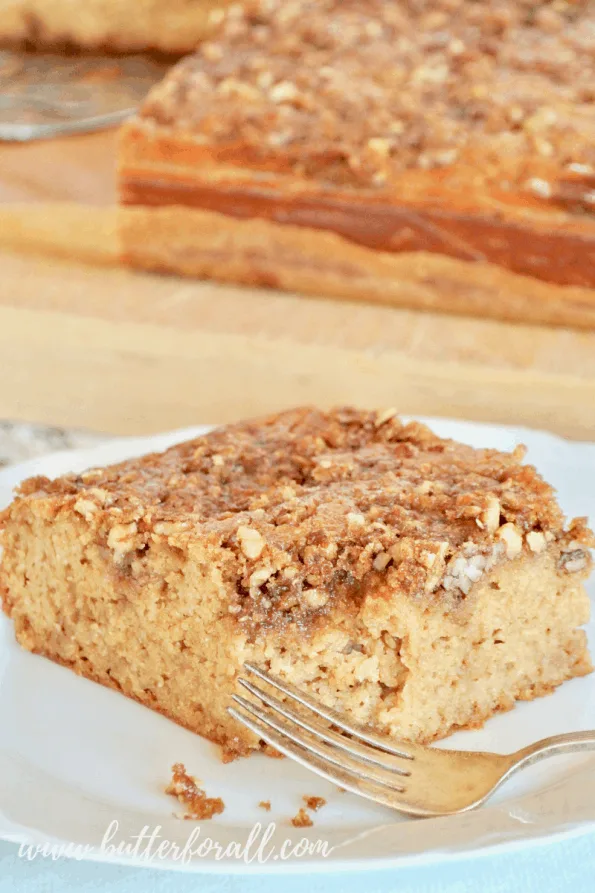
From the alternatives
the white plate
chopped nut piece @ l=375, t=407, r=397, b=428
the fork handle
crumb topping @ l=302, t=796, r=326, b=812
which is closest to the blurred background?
chopped nut piece @ l=375, t=407, r=397, b=428

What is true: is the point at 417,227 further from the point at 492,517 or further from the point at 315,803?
the point at 315,803

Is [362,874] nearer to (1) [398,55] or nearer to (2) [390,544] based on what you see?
(2) [390,544]

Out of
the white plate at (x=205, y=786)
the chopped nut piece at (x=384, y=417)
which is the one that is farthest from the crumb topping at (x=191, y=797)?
the chopped nut piece at (x=384, y=417)

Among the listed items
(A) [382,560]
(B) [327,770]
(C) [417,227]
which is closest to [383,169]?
(C) [417,227]

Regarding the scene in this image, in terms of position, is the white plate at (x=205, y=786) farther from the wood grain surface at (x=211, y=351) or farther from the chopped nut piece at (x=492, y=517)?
the wood grain surface at (x=211, y=351)

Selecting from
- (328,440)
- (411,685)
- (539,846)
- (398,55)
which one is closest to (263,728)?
(411,685)
